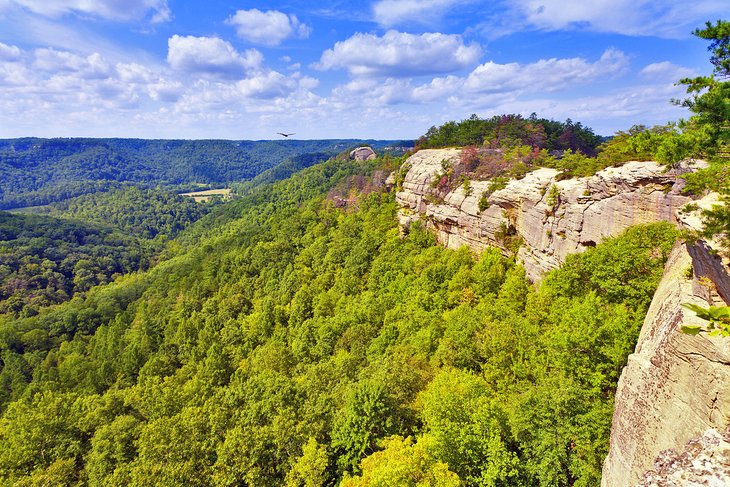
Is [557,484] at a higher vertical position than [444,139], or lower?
lower

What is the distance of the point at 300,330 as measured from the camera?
44.5 m

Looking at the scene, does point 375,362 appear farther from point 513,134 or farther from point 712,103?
point 513,134

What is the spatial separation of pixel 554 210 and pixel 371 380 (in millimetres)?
21407

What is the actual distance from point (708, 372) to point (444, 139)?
65.8 metres

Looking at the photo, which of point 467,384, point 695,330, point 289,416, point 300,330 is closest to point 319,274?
point 300,330

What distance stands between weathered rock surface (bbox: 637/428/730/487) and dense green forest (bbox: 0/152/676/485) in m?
8.61

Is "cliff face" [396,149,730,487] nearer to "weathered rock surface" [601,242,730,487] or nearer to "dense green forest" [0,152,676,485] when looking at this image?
"weathered rock surface" [601,242,730,487]

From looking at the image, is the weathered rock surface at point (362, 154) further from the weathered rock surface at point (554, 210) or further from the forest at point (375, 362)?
the weathered rock surface at point (554, 210)

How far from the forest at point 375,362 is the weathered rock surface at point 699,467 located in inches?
318

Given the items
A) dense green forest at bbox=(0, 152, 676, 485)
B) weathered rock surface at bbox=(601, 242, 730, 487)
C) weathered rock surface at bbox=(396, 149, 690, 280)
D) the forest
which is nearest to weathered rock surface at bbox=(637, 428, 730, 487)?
weathered rock surface at bbox=(601, 242, 730, 487)

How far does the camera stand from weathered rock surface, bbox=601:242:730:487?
10.3 metres

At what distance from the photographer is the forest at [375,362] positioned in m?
16.5

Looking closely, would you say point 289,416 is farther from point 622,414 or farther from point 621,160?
point 621,160

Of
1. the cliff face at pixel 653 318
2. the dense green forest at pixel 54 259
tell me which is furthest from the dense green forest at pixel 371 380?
the dense green forest at pixel 54 259
